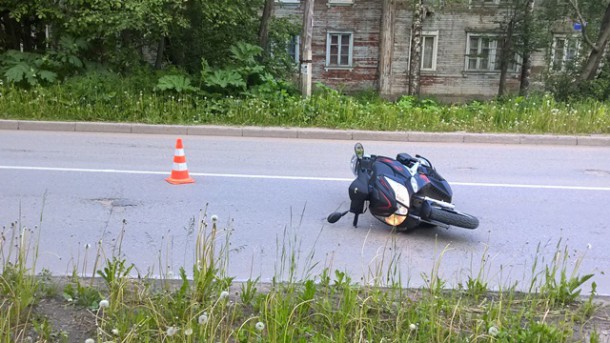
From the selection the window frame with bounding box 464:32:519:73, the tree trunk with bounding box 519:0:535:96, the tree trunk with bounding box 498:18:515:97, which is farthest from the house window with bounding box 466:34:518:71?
the tree trunk with bounding box 519:0:535:96

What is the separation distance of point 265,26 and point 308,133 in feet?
20.7

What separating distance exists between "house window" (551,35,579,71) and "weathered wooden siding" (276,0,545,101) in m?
2.06

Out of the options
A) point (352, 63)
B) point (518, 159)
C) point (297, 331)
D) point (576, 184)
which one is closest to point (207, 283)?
point (297, 331)

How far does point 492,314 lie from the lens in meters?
3.39

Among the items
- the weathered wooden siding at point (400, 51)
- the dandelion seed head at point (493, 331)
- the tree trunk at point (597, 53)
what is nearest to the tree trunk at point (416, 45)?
the weathered wooden siding at point (400, 51)

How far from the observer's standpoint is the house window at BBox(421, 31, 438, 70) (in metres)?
28.5

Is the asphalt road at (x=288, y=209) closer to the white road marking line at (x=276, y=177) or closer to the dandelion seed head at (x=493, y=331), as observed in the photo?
the white road marking line at (x=276, y=177)

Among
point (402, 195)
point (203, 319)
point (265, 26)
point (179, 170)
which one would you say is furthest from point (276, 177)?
point (265, 26)

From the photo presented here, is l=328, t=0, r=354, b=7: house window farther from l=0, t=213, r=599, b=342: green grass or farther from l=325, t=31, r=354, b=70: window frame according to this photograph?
l=0, t=213, r=599, b=342: green grass

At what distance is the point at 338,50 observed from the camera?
2895 centimetres

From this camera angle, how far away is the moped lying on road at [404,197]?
17.8 ft

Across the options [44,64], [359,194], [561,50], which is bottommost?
[359,194]

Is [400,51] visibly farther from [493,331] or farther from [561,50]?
[493,331]

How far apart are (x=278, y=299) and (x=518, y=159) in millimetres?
8079
